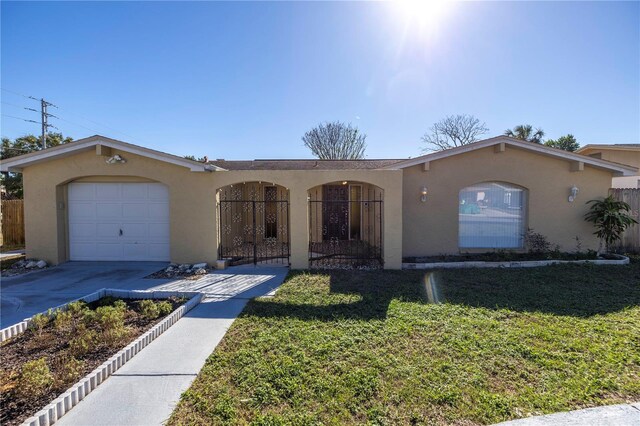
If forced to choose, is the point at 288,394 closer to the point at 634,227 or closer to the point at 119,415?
the point at 119,415

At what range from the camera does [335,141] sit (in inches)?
1131

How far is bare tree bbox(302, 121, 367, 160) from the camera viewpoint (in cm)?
2866

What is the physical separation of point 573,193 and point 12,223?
77.3ft

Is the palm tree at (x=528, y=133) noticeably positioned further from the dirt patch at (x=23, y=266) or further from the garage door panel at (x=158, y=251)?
the dirt patch at (x=23, y=266)

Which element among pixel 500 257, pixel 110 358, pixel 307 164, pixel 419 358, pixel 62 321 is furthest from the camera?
pixel 307 164

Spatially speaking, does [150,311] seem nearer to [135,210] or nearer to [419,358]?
[419,358]

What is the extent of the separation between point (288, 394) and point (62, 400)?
2.29 m

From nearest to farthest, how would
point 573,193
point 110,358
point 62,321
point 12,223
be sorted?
point 110,358 < point 62,321 < point 573,193 < point 12,223

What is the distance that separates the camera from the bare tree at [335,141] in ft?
94.0

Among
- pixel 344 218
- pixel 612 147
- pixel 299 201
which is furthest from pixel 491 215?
pixel 612 147

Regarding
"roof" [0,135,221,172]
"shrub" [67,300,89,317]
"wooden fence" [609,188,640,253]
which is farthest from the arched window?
"shrub" [67,300,89,317]

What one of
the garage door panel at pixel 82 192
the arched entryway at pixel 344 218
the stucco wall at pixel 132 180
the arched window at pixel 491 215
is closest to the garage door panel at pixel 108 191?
the garage door panel at pixel 82 192

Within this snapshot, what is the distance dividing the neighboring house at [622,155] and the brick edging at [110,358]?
740 inches

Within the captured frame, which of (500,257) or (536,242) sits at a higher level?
(536,242)
